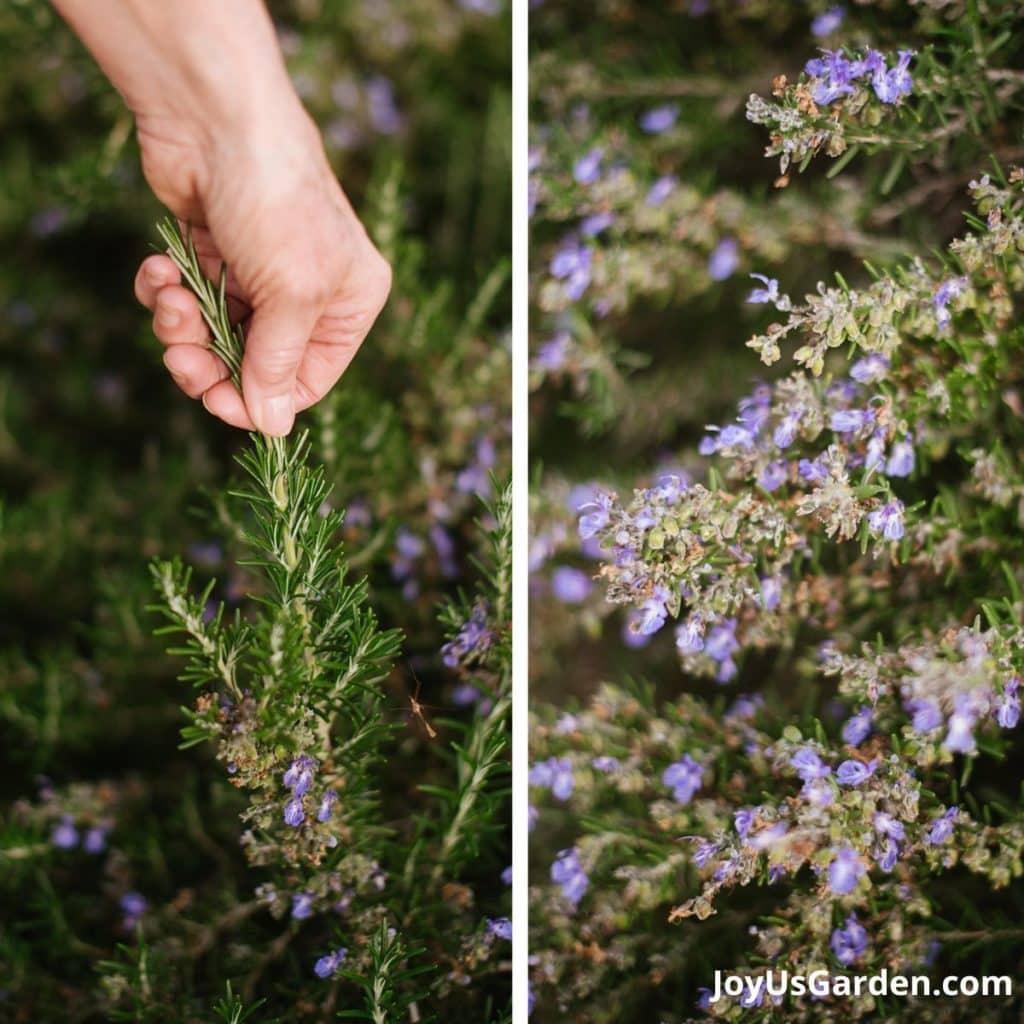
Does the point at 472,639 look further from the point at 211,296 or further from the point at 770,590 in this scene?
the point at 211,296

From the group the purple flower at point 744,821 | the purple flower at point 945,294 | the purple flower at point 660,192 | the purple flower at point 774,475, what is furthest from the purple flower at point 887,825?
the purple flower at point 660,192

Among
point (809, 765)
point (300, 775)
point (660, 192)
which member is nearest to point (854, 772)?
point (809, 765)

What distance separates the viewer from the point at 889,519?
2.50 ft

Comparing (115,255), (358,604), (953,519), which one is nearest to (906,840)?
(953,519)

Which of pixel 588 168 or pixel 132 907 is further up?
pixel 588 168

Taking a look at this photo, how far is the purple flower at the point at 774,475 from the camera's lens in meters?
0.80

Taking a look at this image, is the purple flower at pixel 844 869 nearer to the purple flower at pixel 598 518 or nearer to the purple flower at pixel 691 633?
the purple flower at pixel 691 633

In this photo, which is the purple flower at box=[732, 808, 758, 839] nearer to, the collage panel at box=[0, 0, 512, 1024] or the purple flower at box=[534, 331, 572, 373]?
the collage panel at box=[0, 0, 512, 1024]

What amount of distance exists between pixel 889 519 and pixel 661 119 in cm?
66

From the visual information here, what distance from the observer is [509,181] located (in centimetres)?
150

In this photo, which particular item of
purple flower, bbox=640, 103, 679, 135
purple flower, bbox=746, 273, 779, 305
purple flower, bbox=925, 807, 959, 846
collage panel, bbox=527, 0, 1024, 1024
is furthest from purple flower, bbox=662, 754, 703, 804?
purple flower, bbox=640, 103, 679, 135

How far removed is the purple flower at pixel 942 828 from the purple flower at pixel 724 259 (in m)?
0.66

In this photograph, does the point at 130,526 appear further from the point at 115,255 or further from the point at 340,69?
the point at 340,69

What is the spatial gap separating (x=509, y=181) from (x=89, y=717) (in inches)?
42.3
